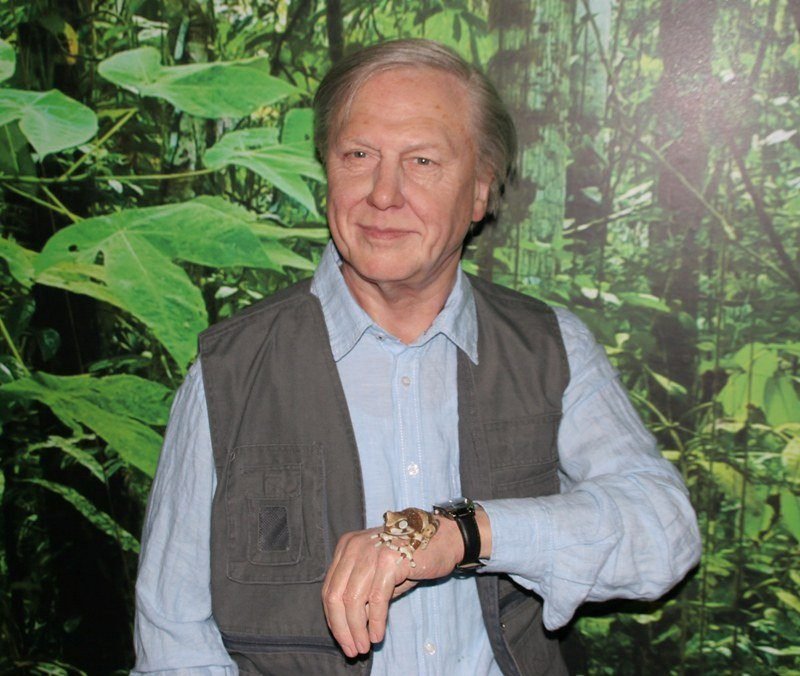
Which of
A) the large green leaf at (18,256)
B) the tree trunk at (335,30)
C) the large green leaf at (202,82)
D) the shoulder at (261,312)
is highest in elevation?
the tree trunk at (335,30)

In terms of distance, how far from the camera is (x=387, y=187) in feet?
4.58

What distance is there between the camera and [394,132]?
1407 mm

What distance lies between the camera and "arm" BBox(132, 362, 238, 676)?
1473mm

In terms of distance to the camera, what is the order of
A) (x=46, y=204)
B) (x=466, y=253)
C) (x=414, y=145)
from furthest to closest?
1. (x=46, y=204)
2. (x=466, y=253)
3. (x=414, y=145)

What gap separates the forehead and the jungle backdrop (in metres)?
0.32

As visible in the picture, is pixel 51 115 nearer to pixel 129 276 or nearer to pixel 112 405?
pixel 129 276

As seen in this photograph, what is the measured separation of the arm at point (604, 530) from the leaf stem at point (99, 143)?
1.12 metres

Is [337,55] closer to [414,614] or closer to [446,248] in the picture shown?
[446,248]

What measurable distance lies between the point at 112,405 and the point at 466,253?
85cm

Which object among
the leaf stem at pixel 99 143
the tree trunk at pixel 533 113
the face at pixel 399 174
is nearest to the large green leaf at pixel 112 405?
the leaf stem at pixel 99 143

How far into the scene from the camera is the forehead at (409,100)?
142 cm

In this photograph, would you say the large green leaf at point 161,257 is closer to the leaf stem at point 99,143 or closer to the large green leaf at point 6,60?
the leaf stem at point 99,143

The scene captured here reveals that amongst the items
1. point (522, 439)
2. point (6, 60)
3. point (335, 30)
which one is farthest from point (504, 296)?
point (6, 60)

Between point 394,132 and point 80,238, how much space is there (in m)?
0.86
